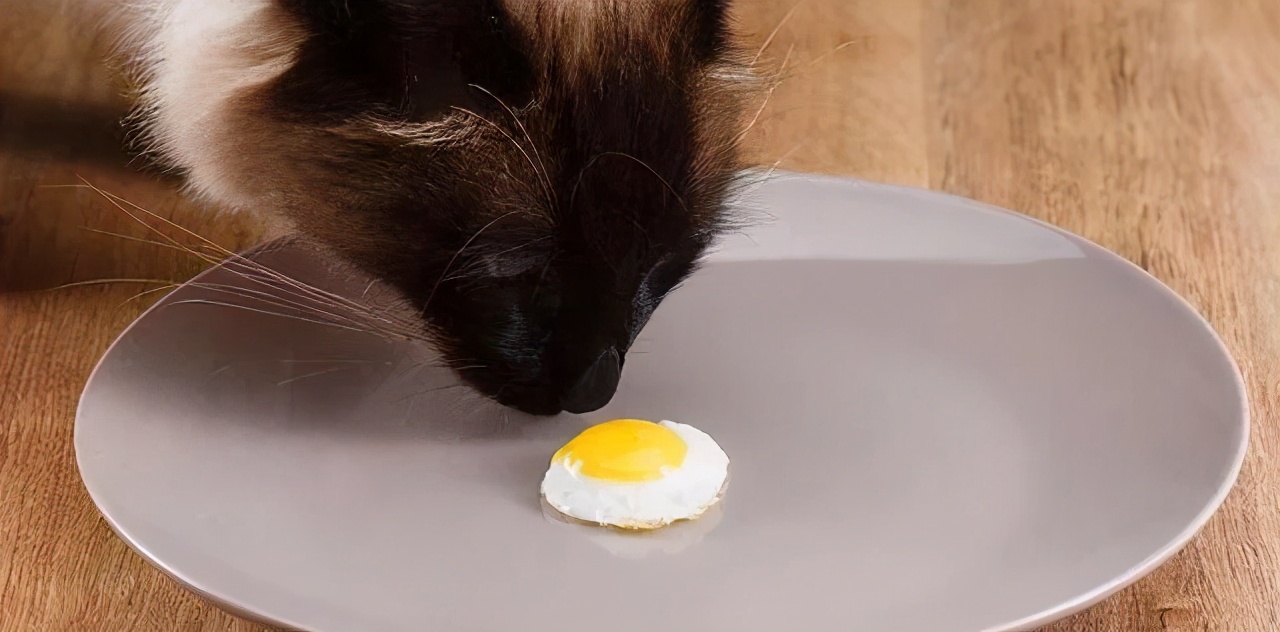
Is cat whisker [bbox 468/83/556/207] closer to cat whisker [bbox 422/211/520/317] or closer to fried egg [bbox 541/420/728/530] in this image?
cat whisker [bbox 422/211/520/317]

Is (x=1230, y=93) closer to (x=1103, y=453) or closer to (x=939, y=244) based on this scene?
(x=939, y=244)

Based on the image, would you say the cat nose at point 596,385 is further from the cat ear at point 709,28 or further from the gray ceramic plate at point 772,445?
the cat ear at point 709,28

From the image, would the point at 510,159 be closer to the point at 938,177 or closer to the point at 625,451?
the point at 625,451

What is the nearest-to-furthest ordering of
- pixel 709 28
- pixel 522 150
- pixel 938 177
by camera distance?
pixel 522 150, pixel 709 28, pixel 938 177

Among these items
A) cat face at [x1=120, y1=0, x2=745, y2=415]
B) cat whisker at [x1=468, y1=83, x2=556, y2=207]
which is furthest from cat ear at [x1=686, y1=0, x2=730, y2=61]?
cat whisker at [x1=468, y1=83, x2=556, y2=207]

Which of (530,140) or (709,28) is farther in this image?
(709,28)

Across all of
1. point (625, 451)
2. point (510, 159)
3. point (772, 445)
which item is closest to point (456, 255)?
point (510, 159)
